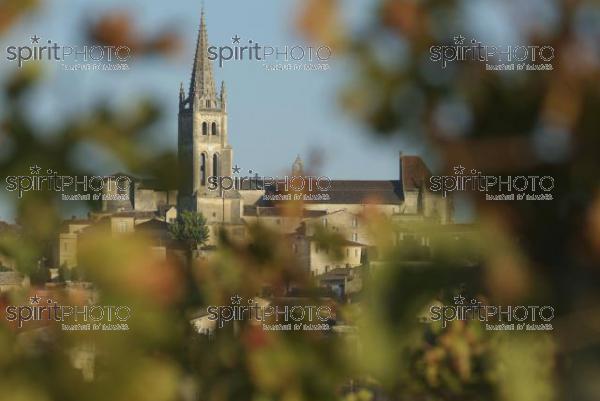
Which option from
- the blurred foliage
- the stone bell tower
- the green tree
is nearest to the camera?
the blurred foliage

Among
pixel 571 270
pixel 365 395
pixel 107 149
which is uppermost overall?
pixel 107 149

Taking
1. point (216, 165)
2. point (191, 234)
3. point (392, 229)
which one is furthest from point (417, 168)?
point (216, 165)

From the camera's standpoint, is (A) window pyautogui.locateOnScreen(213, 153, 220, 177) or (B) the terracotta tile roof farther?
(A) window pyautogui.locateOnScreen(213, 153, 220, 177)

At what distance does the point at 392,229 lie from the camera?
1126mm

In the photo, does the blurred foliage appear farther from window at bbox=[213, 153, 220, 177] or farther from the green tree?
window at bbox=[213, 153, 220, 177]

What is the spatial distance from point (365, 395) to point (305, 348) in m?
0.16

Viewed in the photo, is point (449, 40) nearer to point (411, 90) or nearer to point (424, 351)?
point (411, 90)

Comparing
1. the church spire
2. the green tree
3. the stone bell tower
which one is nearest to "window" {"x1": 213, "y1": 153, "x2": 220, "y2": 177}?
the stone bell tower

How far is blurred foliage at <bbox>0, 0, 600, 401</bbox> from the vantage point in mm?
967

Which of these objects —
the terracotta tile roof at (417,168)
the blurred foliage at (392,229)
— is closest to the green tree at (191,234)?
the blurred foliage at (392,229)

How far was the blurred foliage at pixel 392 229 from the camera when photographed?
3.17 feet

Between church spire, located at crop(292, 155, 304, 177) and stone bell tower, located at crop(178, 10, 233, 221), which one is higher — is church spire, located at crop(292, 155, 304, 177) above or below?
below

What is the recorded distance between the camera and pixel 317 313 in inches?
44.8

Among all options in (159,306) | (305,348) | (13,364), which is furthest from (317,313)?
(13,364)
